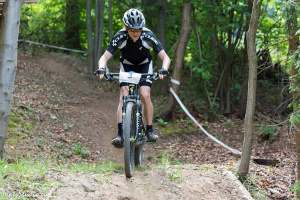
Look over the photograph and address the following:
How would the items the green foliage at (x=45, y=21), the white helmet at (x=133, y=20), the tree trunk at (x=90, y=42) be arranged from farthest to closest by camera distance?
the green foliage at (x=45, y=21)
the tree trunk at (x=90, y=42)
the white helmet at (x=133, y=20)

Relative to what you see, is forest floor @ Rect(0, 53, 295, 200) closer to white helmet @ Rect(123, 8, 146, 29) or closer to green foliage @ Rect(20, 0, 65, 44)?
green foliage @ Rect(20, 0, 65, 44)

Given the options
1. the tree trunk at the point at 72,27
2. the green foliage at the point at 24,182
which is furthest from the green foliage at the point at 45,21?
the green foliage at the point at 24,182

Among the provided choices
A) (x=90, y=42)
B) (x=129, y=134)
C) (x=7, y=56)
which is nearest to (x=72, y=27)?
(x=90, y=42)

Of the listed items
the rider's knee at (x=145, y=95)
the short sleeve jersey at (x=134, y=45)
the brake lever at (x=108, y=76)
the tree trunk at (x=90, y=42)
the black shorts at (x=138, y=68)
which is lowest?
the rider's knee at (x=145, y=95)

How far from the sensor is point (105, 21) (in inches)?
882

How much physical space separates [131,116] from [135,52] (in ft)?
2.83

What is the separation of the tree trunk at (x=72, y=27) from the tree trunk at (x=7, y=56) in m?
13.6

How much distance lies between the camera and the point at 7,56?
30.6 feet

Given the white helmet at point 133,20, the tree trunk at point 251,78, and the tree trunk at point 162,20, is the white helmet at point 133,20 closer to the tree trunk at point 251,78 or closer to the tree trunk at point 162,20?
the tree trunk at point 251,78

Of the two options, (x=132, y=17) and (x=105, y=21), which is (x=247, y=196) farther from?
(x=105, y=21)

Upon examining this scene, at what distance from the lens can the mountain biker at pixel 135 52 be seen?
7.22 meters

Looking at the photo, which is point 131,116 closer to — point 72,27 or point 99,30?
point 99,30

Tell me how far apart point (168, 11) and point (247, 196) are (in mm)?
11542

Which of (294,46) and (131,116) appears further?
(294,46)
